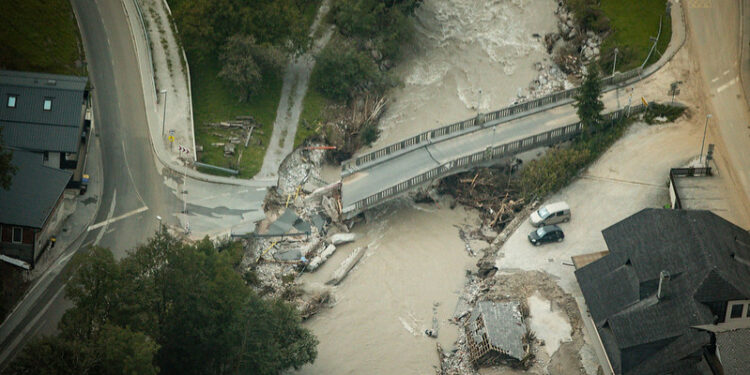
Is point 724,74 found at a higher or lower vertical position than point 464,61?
lower

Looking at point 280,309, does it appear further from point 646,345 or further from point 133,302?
point 646,345

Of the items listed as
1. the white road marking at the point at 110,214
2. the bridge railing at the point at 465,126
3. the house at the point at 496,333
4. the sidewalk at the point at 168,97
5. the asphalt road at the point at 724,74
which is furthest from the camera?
the bridge railing at the point at 465,126

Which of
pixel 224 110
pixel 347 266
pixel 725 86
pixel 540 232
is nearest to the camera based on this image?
pixel 540 232

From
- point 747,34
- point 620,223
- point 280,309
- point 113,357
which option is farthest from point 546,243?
point 113,357

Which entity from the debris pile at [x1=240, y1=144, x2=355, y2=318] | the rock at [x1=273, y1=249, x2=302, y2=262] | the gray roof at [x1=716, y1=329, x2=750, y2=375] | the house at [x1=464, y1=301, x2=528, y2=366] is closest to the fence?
the house at [x1=464, y1=301, x2=528, y2=366]

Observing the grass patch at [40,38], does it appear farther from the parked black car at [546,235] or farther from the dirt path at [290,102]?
the parked black car at [546,235]

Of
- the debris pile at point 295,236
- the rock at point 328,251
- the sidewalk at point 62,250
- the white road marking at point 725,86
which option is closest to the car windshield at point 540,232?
the debris pile at point 295,236

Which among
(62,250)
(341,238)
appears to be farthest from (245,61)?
(62,250)

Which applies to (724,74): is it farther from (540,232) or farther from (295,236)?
(295,236)
